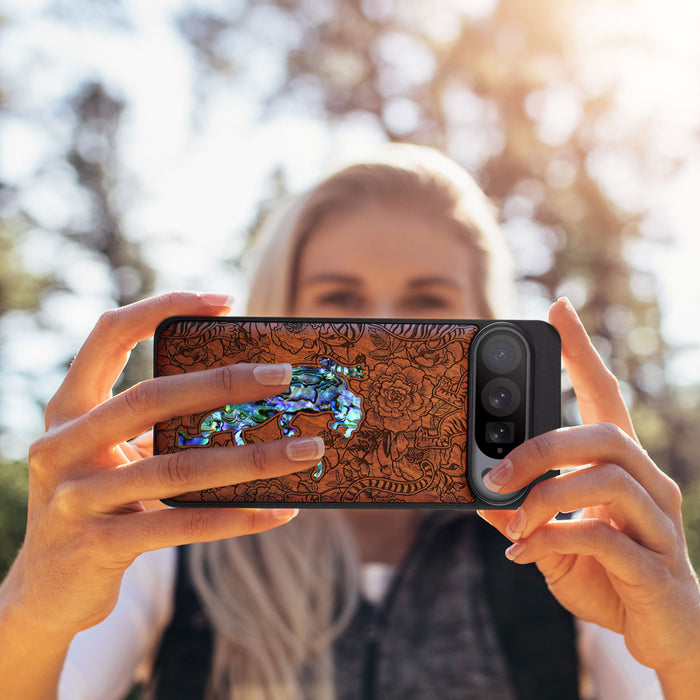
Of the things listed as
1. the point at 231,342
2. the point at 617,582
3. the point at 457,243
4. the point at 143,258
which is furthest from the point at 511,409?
the point at 143,258

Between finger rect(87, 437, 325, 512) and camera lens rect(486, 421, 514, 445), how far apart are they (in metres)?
0.43

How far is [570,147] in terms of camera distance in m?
8.94

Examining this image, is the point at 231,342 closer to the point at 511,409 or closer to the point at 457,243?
the point at 511,409

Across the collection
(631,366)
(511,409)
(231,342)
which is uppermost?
(631,366)

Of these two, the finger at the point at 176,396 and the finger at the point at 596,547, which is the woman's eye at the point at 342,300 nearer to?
the finger at the point at 176,396

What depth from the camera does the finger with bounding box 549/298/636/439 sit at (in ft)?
4.66

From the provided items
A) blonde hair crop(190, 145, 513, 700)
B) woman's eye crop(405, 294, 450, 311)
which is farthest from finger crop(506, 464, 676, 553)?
blonde hair crop(190, 145, 513, 700)

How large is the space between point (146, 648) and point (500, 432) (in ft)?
5.56

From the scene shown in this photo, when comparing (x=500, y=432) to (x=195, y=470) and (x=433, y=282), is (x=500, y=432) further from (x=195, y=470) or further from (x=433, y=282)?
(x=433, y=282)

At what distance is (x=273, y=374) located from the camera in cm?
127

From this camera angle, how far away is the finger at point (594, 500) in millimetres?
1264

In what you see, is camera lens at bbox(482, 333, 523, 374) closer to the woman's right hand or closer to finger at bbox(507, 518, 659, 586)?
finger at bbox(507, 518, 659, 586)

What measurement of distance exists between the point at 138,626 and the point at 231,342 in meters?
1.36

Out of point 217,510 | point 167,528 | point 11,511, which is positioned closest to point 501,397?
point 217,510
